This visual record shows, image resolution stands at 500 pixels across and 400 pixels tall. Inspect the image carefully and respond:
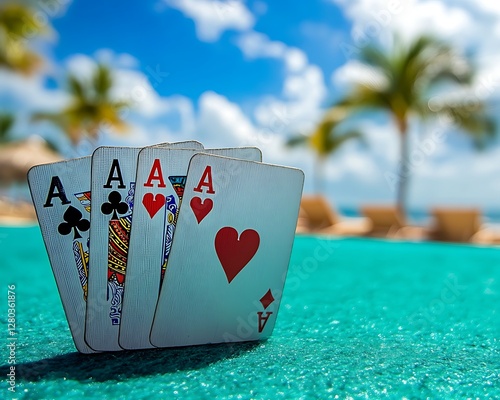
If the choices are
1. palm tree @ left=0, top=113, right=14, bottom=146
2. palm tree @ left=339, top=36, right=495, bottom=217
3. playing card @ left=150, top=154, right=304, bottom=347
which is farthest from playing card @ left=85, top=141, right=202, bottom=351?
palm tree @ left=0, top=113, right=14, bottom=146

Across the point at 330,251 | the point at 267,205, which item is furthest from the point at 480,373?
the point at 330,251

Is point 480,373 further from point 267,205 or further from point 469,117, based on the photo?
point 469,117

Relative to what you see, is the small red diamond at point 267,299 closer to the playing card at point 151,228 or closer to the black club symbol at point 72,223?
the playing card at point 151,228

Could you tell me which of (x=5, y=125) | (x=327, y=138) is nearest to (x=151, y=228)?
(x=327, y=138)

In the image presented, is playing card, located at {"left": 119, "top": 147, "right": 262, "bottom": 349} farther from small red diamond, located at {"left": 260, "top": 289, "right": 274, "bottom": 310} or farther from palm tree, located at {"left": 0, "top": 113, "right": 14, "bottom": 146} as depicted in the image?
palm tree, located at {"left": 0, "top": 113, "right": 14, "bottom": 146}

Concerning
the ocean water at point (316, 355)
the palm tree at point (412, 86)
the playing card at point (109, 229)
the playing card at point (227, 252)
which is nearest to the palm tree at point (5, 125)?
the palm tree at point (412, 86)

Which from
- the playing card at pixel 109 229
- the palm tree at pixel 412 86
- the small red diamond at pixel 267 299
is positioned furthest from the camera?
the palm tree at pixel 412 86

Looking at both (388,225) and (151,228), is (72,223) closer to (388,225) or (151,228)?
(151,228)
